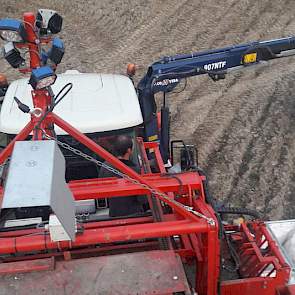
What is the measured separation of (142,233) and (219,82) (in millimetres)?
7202

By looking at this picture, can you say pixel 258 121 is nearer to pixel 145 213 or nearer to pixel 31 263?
pixel 145 213

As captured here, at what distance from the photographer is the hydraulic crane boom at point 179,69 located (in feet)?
20.7

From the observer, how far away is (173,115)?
30.5ft

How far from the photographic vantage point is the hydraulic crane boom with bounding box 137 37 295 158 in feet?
20.7

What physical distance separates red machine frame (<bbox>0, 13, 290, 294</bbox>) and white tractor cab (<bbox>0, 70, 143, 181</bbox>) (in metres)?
0.98

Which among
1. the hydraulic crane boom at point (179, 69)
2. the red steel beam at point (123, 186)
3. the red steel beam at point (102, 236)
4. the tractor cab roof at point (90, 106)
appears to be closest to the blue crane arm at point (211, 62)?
the hydraulic crane boom at point (179, 69)

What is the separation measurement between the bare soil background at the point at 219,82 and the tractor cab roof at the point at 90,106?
8.52ft

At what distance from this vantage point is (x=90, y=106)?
16.8 feet

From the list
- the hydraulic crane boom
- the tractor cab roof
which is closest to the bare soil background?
the hydraulic crane boom

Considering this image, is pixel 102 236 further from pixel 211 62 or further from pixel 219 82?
pixel 219 82

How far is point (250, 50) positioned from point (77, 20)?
7.33 meters

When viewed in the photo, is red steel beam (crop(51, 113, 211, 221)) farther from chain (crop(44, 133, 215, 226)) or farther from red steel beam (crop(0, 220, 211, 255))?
red steel beam (crop(0, 220, 211, 255))

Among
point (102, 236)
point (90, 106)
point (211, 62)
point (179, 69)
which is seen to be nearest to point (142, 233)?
point (102, 236)

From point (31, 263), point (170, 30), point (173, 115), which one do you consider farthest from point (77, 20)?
point (31, 263)
